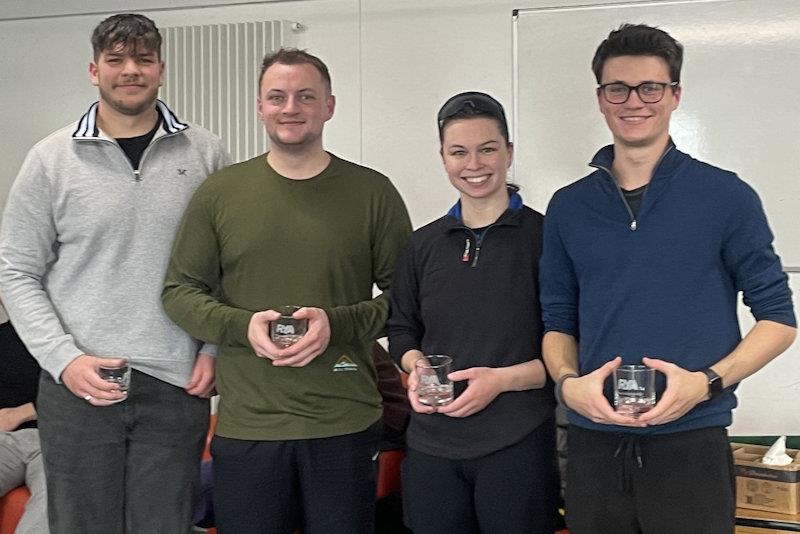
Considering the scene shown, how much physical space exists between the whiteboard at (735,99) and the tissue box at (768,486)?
0.86 m

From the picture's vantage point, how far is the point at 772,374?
398 cm

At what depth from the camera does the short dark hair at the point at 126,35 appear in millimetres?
2461

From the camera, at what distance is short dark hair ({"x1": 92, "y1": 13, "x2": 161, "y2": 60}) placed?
2461 millimetres

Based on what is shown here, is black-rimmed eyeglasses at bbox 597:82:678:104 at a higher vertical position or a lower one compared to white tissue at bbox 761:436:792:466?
higher

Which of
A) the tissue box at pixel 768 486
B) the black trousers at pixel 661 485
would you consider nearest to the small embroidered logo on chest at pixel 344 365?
the black trousers at pixel 661 485

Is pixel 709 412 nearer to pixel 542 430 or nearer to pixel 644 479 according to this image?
pixel 644 479

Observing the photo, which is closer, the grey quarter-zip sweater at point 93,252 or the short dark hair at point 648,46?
the short dark hair at point 648,46

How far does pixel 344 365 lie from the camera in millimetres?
2418

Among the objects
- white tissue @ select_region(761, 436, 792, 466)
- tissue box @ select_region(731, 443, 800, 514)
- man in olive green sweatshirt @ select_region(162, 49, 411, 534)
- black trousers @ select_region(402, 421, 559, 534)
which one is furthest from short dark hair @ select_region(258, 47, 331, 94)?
white tissue @ select_region(761, 436, 792, 466)

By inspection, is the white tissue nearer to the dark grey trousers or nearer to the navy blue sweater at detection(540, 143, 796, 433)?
the navy blue sweater at detection(540, 143, 796, 433)

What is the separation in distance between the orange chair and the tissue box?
97.1 inches

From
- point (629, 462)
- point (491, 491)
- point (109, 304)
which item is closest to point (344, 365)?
point (491, 491)

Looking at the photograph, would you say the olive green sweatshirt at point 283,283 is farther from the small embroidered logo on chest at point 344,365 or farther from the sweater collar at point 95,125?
the sweater collar at point 95,125

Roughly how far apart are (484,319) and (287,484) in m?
0.65
